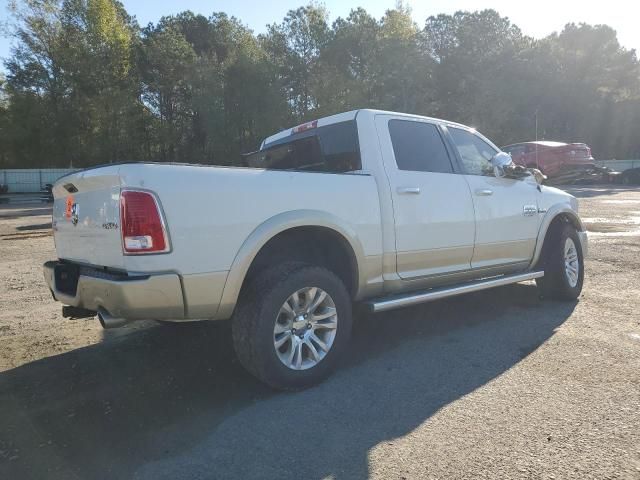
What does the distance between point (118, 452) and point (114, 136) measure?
1585 inches

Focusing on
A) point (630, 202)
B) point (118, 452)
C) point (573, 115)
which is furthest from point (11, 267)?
point (573, 115)

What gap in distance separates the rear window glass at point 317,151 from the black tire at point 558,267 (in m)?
2.78

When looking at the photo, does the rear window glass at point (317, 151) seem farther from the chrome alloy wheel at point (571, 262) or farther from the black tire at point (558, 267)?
the chrome alloy wheel at point (571, 262)

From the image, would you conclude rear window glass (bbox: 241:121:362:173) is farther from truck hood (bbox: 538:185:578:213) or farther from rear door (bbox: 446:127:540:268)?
truck hood (bbox: 538:185:578:213)

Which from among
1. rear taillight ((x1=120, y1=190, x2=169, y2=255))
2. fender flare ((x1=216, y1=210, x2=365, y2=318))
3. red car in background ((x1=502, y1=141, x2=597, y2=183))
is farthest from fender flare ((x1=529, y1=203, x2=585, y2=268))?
red car in background ((x1=502, y1=141, x2=597, y2=183))

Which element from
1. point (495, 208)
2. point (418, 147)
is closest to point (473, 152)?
point (495, 208)

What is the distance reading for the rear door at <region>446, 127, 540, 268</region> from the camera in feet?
16.3

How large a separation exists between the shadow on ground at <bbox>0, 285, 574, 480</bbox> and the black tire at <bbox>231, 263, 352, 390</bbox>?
0.13 metres

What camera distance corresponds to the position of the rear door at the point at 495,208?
4.98 m

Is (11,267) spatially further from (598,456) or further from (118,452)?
(598,456)

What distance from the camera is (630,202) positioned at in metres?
16.0

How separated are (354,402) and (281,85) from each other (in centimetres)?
4157

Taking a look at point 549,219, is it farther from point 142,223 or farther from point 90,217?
point 90,217

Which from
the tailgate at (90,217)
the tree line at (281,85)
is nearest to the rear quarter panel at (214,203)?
the tailgate at (90,217)
